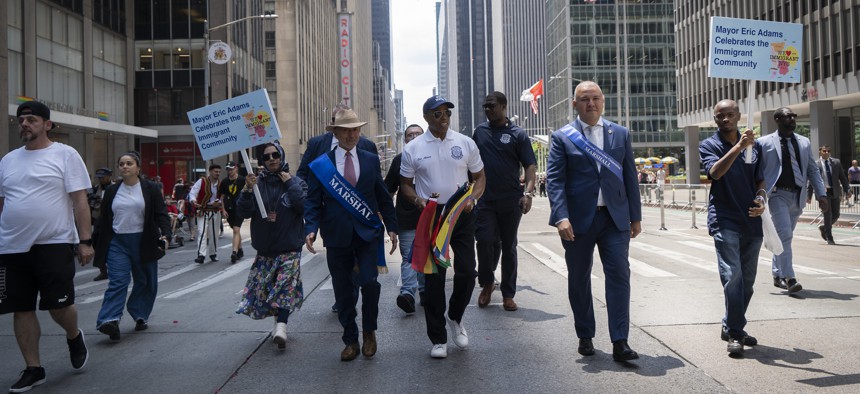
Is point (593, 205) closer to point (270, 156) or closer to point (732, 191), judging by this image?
point (732, 191)

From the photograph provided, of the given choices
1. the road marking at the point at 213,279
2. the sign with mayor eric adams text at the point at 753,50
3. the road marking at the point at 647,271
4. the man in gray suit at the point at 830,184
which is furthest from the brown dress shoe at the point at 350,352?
the man in gray suit at the point at 830,184

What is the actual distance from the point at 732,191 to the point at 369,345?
312 centimetres

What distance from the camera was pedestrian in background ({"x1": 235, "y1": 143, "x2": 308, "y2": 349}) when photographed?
6.34 metres

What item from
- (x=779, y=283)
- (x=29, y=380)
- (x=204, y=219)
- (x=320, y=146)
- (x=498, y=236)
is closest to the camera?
(x=29, y=380)

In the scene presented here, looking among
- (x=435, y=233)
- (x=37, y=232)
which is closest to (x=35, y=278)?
(x=37, y=232)

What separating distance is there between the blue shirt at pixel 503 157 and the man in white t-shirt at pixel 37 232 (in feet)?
12.6

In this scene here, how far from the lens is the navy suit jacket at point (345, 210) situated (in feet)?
18.6

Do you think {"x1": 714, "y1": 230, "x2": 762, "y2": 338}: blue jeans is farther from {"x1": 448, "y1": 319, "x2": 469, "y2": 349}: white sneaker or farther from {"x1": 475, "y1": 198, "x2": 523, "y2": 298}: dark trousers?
{"x1": 475, "y1": 198, "x2": 523, "y2": 298}: dark trousers

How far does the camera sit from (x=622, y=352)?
5266 mm

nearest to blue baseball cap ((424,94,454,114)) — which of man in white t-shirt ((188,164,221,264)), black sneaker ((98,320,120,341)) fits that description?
black sneaker ((98,320,120,341))

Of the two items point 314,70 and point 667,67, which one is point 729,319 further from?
point 667,67

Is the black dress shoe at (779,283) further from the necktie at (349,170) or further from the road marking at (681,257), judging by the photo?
the necktie at (349,170)

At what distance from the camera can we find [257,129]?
807 centimetres

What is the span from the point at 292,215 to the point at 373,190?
1041 mm
